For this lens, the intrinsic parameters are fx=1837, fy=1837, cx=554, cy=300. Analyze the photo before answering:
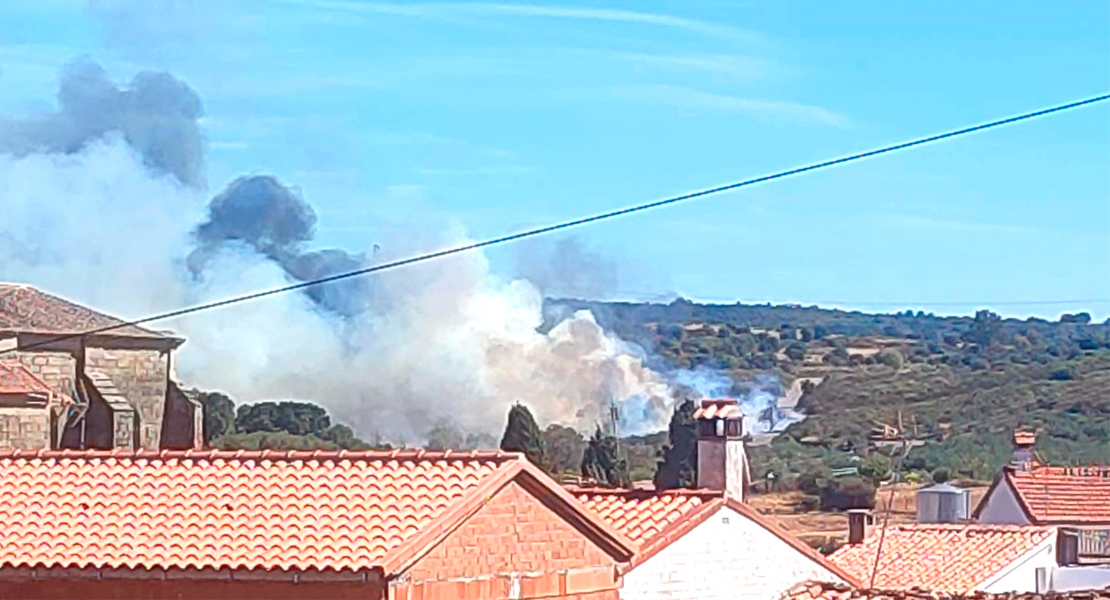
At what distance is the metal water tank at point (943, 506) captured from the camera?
37375mm

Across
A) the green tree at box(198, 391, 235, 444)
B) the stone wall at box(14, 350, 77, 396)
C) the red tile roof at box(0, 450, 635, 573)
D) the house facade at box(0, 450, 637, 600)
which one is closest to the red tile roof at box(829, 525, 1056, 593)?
the house facade at box(0, 450, 637, 600)

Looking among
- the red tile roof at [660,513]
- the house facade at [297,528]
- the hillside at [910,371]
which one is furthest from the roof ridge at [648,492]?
the hillside at [910,371]

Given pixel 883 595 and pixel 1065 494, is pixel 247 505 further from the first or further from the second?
pixel 1065 494

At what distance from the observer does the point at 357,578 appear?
15.3 m

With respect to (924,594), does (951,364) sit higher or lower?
higher

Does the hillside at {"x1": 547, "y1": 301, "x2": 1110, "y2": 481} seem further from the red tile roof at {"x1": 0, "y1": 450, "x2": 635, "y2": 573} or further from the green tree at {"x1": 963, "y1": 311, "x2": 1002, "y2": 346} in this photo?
the red tile roof at {"x1": 0, "y1": 450, "x2": 635, "y2": 573}

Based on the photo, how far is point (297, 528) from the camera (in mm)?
16125

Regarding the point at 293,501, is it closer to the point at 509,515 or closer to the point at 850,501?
the point at 509,515

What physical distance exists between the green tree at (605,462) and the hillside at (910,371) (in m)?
10.8

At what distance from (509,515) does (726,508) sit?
3515 millimetres

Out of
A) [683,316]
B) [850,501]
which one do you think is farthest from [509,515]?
[683,316]

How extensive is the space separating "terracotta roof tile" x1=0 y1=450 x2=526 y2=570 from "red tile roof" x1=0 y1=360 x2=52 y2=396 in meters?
16.8

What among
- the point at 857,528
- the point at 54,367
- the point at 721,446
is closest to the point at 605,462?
the point at 54,367

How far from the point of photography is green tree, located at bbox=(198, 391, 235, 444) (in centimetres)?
7125
